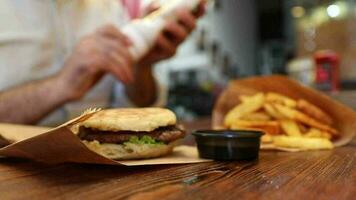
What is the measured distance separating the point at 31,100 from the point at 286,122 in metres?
0.92

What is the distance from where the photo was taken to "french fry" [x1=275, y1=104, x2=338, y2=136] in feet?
4.01

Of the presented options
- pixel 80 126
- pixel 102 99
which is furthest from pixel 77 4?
pixel 80 126

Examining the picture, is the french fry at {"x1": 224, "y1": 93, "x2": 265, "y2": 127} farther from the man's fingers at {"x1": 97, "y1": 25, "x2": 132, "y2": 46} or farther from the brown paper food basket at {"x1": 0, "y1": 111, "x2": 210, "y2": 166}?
the man's fingers at {"x1": 97, "y1": 25, "x2": 132, "y2": 46}

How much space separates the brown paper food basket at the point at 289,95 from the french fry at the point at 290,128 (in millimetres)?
91

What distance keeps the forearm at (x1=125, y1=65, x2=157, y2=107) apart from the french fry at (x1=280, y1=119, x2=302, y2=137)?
99 cm

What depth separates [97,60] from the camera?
150 centimetres

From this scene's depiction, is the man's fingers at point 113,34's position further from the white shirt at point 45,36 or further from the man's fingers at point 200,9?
the white shirt at point 45,36

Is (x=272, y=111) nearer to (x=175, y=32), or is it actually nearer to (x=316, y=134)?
(x=316, y=134)

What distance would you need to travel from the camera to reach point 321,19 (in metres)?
4.48

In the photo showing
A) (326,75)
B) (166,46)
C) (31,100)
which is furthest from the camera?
(326,75)

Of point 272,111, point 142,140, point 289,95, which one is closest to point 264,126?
point 272,111

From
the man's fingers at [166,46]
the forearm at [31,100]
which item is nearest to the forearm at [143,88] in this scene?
the man's fingers at [166,46]

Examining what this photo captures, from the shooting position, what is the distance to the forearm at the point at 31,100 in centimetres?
155

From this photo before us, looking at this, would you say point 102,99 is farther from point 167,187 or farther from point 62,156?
point 167,187
